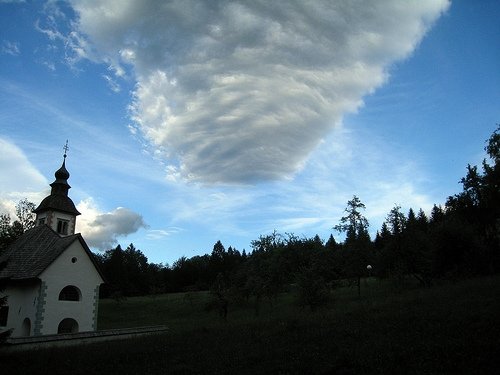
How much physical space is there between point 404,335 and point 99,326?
1591 inches

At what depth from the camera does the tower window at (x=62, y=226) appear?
138ft

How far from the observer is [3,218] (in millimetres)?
53562

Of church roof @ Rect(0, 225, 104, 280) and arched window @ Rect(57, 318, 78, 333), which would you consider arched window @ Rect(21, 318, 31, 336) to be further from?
church roof @ Rect(0, 225, 104, 280)

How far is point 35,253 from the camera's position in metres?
32.1

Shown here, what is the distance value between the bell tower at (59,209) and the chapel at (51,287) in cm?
759

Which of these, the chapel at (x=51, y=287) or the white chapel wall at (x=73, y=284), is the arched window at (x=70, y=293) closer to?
the chapel at (x=51, y=287)

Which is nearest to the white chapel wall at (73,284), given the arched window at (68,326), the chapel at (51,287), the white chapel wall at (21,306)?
the chapel at (51,287)

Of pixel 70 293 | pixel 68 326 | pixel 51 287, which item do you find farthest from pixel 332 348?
pixel 68 326

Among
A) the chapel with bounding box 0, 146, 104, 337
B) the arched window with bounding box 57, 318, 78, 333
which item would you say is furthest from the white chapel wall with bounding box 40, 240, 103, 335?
the arched window with bounding box 57, 318, 78, 333

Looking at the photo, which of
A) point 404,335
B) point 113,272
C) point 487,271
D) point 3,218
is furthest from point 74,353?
point 113,272

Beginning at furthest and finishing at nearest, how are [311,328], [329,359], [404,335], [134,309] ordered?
[134,309]
[311,328]
[404,335]
[329,359]

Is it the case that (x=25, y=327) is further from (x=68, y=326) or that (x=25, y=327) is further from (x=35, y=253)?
(x=35, y=253)

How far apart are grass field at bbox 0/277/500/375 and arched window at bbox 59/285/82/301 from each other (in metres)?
13.5

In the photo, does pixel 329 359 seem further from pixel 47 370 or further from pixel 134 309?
pixel 134 309
